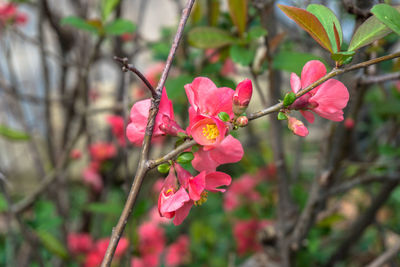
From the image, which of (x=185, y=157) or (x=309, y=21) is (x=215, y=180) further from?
(x=309, y=21)

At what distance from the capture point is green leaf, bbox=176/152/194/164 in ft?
1.33

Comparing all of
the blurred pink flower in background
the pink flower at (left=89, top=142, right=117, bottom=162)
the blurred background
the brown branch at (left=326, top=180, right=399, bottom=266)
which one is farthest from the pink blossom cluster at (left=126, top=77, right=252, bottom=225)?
the pink flower at (left=89, top=142, right=117, bottom=162)

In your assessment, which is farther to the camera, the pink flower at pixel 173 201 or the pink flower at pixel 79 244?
the pink flower at pixel 79 244

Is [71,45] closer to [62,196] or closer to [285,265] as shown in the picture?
[62,196]

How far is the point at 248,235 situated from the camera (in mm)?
1542

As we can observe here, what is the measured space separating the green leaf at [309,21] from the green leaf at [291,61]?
0.29m

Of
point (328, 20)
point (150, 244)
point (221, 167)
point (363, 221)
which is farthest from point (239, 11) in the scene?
point (150, 244)

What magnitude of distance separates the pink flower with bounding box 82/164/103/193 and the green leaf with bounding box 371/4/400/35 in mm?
1518

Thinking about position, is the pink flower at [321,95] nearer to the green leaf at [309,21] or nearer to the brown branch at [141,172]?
the green leaf at [309,21]

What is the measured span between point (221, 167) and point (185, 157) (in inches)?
48.4

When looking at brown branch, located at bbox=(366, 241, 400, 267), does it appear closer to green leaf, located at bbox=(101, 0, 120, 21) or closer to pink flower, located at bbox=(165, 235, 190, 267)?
A: green leaf, located at bbox=(101, 0, 120, 21)

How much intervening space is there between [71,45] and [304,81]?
1.62 metres

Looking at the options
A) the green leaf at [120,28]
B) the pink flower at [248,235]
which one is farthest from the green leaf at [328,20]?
the pink flower at [248,235]

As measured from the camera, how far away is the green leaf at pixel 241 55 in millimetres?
677
